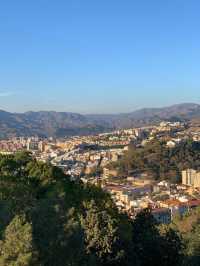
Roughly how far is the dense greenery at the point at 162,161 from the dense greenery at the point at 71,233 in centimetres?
3923

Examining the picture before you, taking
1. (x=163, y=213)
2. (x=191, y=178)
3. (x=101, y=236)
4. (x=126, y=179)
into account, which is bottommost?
(x=163, y=213)

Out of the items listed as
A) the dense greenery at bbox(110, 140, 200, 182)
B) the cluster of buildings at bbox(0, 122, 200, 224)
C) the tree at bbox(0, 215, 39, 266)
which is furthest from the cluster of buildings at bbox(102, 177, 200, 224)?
the tree at bbox(0, 215, 39, 266)

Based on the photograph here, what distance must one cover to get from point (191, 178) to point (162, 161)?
6181 mm

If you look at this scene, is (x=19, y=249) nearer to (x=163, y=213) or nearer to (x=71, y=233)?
(x=71, y=233)

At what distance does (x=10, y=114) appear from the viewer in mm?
198125

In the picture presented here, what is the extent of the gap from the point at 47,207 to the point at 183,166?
47.2 m

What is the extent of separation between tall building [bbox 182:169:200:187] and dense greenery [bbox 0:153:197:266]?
35.2 meters

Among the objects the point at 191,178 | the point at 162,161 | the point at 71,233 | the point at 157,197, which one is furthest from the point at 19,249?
the point at 162,161

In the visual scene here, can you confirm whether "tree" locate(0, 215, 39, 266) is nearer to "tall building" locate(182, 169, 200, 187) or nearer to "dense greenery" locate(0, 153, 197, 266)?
"dense greenery" locate(0, 153, 197, 266)

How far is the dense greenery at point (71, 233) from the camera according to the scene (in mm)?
6859

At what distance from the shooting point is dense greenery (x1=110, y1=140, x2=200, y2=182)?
178 ft

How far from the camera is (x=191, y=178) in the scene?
5022cm

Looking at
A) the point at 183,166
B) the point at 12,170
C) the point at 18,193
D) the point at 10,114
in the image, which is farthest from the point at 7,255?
the point at 10,114

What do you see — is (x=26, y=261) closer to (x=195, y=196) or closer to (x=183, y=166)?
(x=195, y=196)
